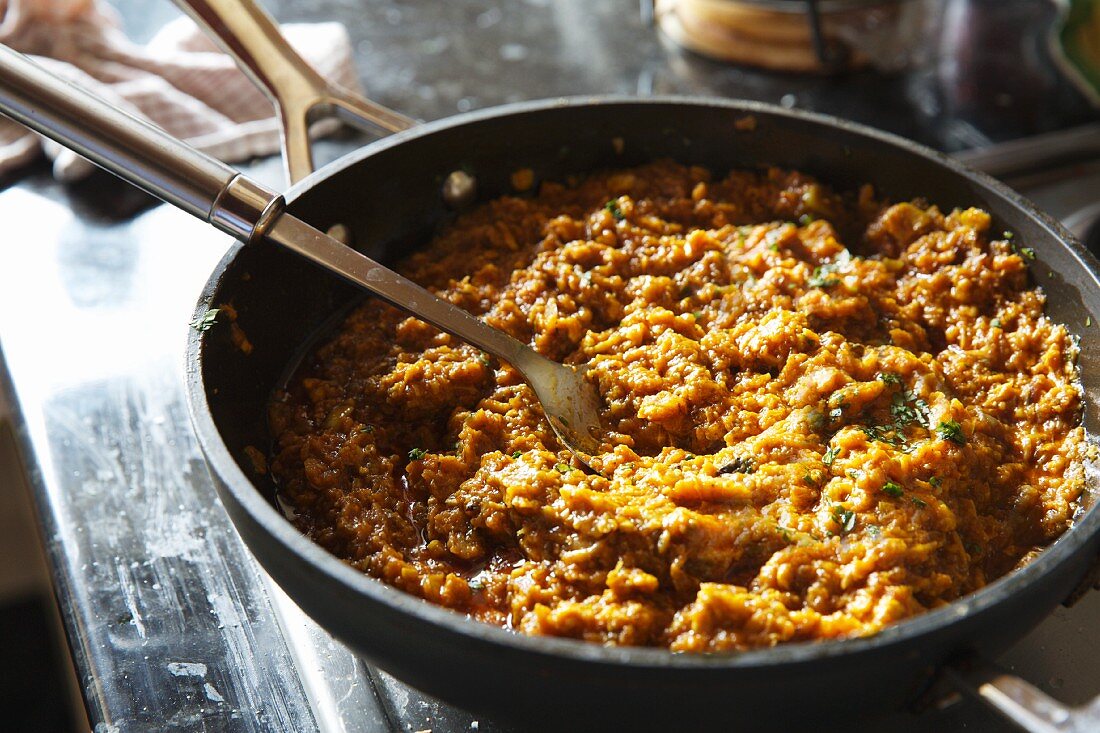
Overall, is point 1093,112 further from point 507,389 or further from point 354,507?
point 354,507

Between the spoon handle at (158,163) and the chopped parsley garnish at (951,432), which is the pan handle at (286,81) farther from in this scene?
the chopped parsley garnish at (951,432)

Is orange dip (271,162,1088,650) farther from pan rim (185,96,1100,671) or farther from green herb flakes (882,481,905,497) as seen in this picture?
pan rim (185,96,1100,671)

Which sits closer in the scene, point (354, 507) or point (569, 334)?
point (354, 507)

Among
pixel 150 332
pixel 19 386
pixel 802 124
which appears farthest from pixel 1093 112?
pixel 19 386

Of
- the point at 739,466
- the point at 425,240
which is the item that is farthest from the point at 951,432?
the point at 425,240

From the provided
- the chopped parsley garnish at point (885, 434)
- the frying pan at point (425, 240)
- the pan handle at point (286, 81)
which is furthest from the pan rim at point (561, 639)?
the pan handle at point (286, 81)

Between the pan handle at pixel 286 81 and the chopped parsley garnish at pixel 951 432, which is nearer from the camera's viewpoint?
the chopped parsley garnish at pixel 951 432

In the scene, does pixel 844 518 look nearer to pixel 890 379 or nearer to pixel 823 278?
pixel 890 379

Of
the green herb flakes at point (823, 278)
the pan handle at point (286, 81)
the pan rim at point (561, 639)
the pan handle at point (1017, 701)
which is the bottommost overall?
the pan handle at point (1017, 701)
